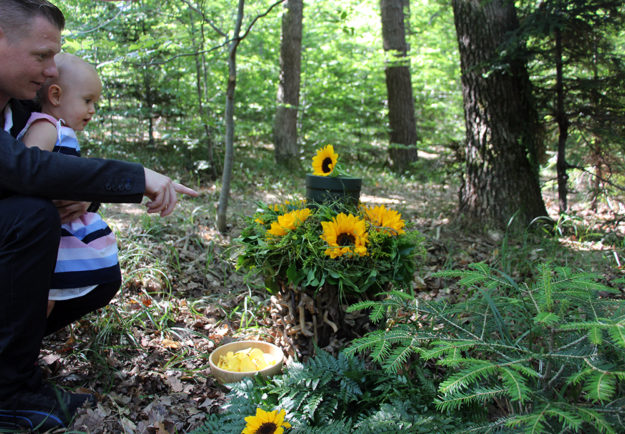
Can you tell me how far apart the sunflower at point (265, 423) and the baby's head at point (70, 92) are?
140 centimetres

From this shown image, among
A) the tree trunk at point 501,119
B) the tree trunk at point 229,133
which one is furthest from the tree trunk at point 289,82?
the tree trunk at point 501,119

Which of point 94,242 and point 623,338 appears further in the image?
point 94,242

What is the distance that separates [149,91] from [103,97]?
0.81m

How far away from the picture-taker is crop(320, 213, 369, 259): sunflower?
73.5 inches

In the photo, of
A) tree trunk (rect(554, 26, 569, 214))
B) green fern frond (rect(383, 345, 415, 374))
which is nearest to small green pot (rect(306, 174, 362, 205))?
green fern frond (rect(383, 345, 415, 374))

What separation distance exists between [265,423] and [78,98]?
1484 millimetres

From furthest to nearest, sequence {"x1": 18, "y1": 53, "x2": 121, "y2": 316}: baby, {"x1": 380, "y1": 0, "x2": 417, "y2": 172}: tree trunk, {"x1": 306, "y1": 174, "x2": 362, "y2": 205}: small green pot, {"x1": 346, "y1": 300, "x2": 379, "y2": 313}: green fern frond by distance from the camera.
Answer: {"x1": 380, "y1": 0, "x2": 417, "y2": 172}: tree trunk
{"x1": 306, "y1": 174, "x2": 362, "y2": 205}: small green pot
{"x1": 18, "y1": 53, "x2": 121, "y2": 316}: baby
{"x1": 346, "y1": 300, "x2": 379, "y2": 313}: green fern frond

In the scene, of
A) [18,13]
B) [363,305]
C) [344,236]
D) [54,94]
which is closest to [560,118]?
[344,236]

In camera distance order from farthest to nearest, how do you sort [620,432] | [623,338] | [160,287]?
[160,287] → [620,432] → [623,338]

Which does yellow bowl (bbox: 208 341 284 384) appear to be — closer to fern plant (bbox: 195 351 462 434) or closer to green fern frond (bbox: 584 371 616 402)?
fern plant (bbox: 195 351 462 434)

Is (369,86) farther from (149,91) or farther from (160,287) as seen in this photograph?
(160,287)

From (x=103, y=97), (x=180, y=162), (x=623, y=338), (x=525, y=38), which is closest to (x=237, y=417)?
(x=623, y=338)

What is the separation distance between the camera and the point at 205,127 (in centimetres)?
576

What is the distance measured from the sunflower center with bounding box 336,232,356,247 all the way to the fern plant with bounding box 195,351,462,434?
19.6 inches
